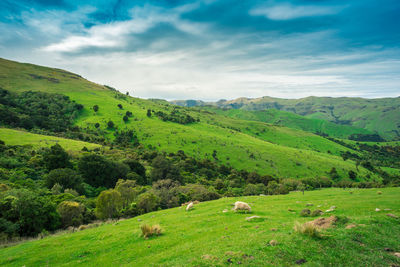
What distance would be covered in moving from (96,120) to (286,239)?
139 metres

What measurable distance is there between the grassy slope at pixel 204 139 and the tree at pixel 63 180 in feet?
200

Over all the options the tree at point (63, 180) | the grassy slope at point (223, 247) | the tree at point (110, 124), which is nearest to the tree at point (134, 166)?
the tree at point (63, 180)

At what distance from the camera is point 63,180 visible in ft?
146

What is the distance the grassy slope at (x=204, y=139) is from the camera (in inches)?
4001

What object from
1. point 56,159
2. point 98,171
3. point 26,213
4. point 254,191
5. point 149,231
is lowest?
point 254,191

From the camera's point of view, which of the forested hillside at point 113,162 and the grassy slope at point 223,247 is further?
the forested hillside at point 113,162

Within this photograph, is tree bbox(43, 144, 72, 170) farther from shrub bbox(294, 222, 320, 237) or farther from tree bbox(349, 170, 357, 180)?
tree bbox(349, 170, 357, 180)

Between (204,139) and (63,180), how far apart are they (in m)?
85.5

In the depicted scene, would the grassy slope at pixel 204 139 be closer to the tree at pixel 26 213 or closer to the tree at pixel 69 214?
the tree at pixel 69 214

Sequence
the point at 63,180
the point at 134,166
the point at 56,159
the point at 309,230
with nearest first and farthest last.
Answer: the point at 309,230 → the point at 63,180 → the point at 56,159 → the point at 134,166

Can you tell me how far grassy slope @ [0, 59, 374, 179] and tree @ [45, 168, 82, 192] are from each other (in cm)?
6090

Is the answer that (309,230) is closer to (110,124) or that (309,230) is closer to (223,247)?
(223,247)

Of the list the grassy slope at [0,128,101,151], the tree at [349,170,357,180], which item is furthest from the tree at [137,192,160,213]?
the tree at [349,170,357,180]

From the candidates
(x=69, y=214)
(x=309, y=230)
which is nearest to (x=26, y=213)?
(x=69, y=214)
